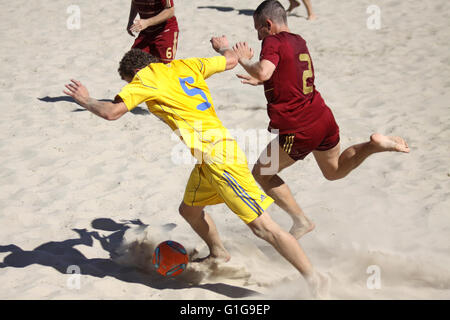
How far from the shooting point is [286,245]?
334 cm

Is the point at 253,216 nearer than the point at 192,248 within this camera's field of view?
Yes

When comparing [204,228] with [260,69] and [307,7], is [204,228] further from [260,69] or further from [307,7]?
[307,7]

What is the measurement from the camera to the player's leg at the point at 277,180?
3925 millimetres

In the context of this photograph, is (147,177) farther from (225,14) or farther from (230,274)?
(225,14)

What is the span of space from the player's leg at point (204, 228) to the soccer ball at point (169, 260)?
0.22 m

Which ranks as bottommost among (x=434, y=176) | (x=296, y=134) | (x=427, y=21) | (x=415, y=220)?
(x=415, y=220)

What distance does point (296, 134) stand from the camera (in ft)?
12.4

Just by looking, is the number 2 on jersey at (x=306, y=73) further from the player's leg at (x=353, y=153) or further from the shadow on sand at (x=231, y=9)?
the shadow on sand at (x=231, y=9)

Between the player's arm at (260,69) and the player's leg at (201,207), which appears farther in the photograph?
the player's leg at (201,207)

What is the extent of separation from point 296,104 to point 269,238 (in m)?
1.02

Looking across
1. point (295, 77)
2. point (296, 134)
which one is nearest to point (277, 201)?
point (296, 134)

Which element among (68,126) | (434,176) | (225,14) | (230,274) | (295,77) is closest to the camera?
(295,77)
